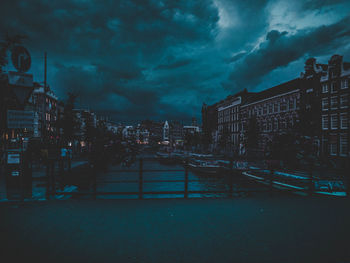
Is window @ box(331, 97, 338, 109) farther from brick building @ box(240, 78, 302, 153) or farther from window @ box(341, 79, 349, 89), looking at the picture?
brick building @ box(240, 78, 302, 153)

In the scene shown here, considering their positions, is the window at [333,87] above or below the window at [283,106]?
above

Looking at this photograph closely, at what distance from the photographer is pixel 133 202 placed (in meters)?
7.15

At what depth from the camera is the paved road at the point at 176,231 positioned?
3.96m

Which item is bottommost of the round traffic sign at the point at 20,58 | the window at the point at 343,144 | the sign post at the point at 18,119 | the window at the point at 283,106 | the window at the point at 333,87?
the window at the point at 343,144

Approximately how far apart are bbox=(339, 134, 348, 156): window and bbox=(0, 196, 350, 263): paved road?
30980 millimetres

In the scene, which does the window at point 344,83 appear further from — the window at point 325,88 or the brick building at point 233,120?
the brick building at point 233,120

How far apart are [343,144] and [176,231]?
3665cm

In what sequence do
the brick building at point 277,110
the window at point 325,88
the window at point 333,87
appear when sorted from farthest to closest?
the brick building at point 277,110
the window at point 325,88
the window at point 333,87

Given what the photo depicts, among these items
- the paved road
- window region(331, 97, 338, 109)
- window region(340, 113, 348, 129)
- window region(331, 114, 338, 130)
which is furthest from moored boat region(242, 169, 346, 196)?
window region(331, 97, 338, 109)

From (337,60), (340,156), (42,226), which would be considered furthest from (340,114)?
(42,226)

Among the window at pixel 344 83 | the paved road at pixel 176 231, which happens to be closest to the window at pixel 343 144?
the window at pixel 344 83

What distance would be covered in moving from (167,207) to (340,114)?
36.2 meters

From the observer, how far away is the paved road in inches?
156

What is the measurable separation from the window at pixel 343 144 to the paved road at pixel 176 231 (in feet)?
102
